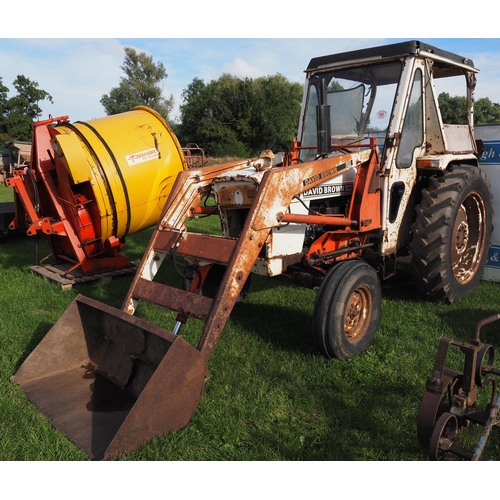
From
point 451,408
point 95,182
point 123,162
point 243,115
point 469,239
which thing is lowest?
point 451,408

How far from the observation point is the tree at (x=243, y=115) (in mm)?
37781

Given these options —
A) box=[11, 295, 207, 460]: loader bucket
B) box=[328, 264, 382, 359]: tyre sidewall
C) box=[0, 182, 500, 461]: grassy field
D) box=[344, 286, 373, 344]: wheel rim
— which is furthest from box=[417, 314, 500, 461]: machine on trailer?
box=[344, 286, 373, 344]: wheel rim

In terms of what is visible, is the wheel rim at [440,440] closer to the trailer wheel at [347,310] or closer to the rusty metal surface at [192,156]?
the trailer wheel at [347,310]

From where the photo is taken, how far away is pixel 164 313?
5.05m

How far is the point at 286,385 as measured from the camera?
360cm

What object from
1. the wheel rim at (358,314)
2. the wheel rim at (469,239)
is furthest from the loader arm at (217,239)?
the wheel rim at (469,239)

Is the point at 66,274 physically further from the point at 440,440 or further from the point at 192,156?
the point at 440,440

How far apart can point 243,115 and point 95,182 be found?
3449 centimetres

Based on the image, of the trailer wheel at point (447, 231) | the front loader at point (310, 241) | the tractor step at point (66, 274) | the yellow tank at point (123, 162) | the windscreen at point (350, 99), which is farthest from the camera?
the tractor step at point (66, 274)

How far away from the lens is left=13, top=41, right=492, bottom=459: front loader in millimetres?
3188

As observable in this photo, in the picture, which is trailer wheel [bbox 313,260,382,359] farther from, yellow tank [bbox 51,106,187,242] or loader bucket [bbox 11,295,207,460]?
yellow tank [bbox 51,106,187,242]

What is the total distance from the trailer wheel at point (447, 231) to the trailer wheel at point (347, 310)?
88 cm

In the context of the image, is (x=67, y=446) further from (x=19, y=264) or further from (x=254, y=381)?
(x=19, y=264)

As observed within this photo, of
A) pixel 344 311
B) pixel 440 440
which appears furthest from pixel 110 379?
pixel 440 440
